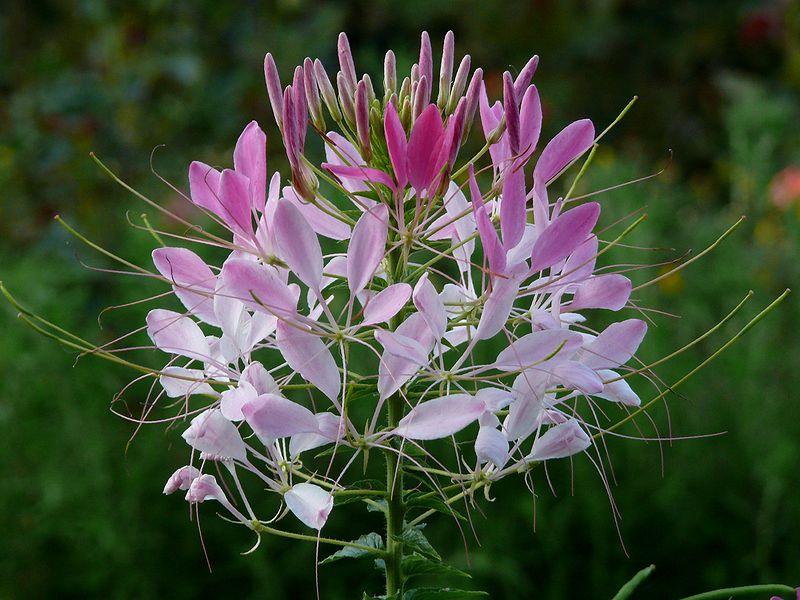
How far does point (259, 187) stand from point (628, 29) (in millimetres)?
5323

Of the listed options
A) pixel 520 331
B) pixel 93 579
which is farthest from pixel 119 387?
pixel 520 331

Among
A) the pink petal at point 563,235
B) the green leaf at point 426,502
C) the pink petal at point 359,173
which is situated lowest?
the green leaf at point 426,502

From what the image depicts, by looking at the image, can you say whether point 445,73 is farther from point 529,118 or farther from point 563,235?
point 563,235

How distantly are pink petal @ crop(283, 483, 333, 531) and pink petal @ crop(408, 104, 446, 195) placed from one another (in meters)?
0.27

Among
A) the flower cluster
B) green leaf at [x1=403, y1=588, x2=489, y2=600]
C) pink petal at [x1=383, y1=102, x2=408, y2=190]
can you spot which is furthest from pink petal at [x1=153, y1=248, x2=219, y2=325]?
green leaf at [x1=403, y1=588, x2=489, y2=600]

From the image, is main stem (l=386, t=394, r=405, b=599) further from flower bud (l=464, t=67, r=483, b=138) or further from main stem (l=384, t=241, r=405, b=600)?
flower bud (l=464, t=67, r=483, b=138)

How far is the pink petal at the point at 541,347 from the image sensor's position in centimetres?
79

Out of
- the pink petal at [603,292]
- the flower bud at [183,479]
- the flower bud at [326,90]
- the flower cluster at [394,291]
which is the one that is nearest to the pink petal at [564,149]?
the flower cluster at [394,291]

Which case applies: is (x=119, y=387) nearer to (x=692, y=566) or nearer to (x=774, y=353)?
(x=692, y=566)

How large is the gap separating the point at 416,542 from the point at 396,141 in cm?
36

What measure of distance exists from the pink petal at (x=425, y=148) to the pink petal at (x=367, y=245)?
0.04 m

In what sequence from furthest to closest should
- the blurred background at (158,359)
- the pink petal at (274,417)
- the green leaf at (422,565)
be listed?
the blurred background at (158,359)
the green leaf at (422,565)
the pink petal at (274,417)

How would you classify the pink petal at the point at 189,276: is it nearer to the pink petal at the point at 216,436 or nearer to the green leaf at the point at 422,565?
the pink petal at the point at 216,436

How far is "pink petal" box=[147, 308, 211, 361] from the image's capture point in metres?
0.88
